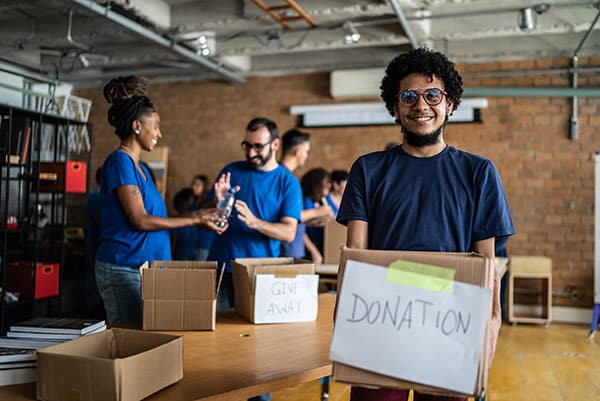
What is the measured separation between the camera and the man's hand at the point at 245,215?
8.15 ft

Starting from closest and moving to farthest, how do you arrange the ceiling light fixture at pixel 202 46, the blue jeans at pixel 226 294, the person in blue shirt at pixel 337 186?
1. the blue jeans at pixel 226 294
2. the person in blue shirt at pixel 337 186
3. the ceiling light fixture at pixel 202 46

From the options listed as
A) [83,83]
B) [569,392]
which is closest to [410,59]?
[569,392]

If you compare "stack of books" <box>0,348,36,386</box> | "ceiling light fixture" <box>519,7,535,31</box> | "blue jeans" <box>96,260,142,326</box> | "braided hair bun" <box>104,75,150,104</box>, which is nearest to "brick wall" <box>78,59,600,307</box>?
"ceiling light fixture" <box>519,7,535,31</box>

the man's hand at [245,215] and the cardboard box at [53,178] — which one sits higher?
the cardboard box at [53,178]

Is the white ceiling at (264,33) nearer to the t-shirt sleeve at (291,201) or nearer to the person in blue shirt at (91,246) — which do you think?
the person in blue shirt at (91,246)

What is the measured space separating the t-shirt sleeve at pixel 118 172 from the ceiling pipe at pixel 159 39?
110 inches

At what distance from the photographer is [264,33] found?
5.95 metres

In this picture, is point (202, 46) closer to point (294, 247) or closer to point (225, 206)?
point (294, 247)

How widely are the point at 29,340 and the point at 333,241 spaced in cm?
331

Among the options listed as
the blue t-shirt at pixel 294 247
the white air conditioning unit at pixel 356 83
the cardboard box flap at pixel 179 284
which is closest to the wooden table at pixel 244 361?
the cardboard box flap at pixel 179 284

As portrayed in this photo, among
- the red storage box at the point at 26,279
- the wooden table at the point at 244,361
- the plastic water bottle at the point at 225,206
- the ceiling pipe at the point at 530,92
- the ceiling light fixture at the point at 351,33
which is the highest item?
the ceiling light fixture at the point at 351,33

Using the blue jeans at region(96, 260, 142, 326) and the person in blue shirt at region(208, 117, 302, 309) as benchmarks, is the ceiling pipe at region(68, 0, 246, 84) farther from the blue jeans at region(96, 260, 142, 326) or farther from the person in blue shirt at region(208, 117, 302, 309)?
the blue jeans at region(96, 260, 142, 326)

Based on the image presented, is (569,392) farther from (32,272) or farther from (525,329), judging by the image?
(32,272)

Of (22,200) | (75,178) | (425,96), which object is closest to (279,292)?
(425,96)
